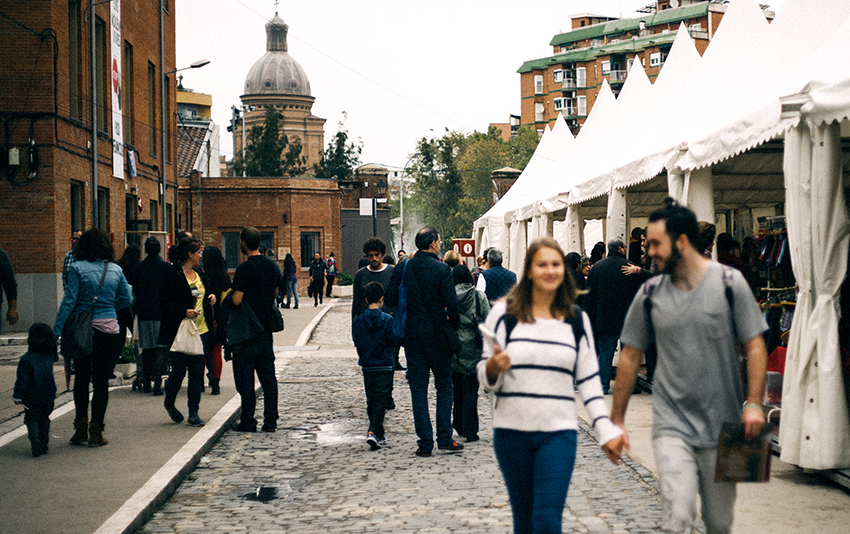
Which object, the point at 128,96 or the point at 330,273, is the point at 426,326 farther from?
the point at 330,273

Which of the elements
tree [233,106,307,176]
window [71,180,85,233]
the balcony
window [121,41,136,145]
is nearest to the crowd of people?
window [71,180,85,233]

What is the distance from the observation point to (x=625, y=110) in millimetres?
17469

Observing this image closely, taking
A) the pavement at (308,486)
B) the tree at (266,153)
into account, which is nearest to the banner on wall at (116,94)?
the pavement at (308,486)

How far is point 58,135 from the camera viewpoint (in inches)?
811

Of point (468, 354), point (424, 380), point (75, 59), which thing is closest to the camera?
point (424, 380)

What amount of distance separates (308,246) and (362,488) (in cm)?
4007

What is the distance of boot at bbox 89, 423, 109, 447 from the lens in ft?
26.9

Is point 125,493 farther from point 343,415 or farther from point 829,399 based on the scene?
point 829,399

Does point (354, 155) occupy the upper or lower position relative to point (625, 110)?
upper

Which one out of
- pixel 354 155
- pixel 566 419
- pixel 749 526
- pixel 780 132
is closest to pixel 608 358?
pixel 780 132

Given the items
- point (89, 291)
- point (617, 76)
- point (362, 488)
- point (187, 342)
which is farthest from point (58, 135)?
point (617, 76)

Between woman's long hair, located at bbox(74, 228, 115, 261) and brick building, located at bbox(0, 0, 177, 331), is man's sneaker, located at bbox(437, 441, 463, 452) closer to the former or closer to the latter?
woman's long hair, located at bbox(74, 228, 115, 261)

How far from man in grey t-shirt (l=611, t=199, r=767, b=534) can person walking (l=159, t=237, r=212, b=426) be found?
20.1ft

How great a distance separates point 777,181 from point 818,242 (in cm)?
645
